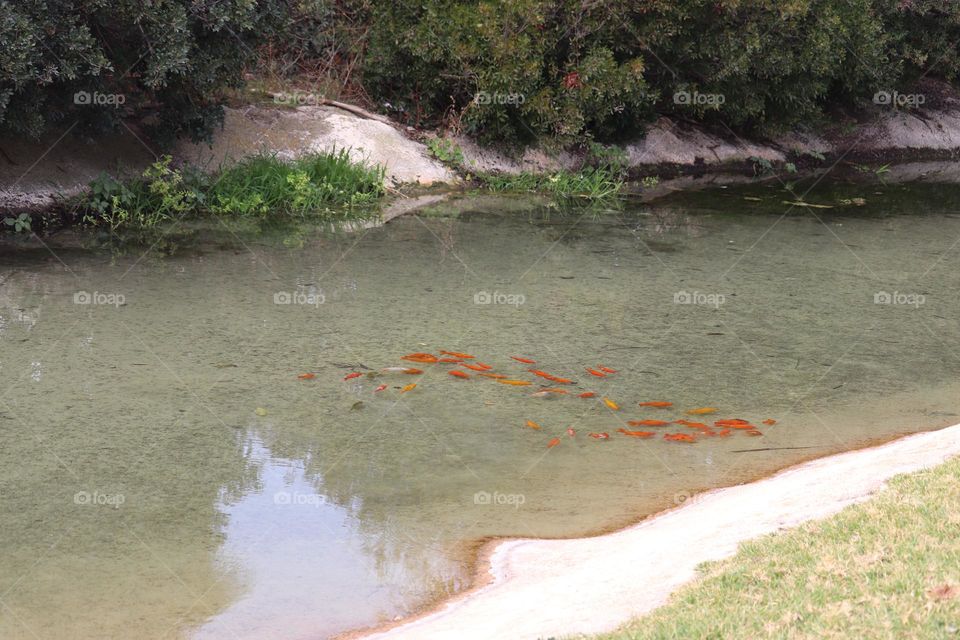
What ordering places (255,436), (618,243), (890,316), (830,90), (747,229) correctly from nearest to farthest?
1. (255,436)
2. (890,316)
3. (618,243)
4. (747,229)
5. (830,90)

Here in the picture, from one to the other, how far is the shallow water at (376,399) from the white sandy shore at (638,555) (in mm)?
278

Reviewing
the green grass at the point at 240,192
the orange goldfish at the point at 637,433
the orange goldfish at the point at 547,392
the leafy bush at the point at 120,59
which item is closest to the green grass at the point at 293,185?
the green grass at the point at 240,192

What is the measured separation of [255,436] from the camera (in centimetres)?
620

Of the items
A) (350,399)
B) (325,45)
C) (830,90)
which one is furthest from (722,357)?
(830,90)

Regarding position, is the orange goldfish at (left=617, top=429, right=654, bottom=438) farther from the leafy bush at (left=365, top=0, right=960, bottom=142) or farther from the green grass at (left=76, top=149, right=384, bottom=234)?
the leafy bush at (left=365, top=0, right=960, bottom=142)

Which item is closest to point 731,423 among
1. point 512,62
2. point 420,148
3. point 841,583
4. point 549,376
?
point 549,376

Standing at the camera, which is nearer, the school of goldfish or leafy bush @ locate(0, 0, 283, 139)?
the school of goldfish

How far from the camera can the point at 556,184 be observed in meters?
14.2

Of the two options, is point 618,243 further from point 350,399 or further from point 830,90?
point 830,90

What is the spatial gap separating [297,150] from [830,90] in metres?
10.5

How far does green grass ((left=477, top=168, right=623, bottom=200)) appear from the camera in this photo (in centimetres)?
1412

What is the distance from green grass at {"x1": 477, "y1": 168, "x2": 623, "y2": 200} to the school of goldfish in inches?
267

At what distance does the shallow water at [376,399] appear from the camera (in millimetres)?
4734

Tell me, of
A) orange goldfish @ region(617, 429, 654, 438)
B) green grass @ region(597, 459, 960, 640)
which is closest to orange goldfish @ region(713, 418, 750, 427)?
orange goldfish @ region(617, 429, 654, 438)
